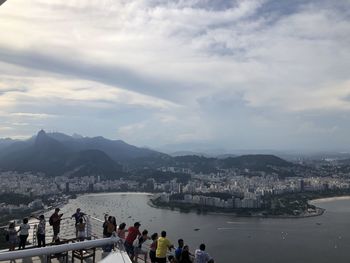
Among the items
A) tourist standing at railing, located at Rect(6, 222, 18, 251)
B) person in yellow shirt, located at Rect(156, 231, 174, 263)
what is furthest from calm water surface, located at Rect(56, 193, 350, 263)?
person in yellow shirt, located at Rect(156, 231, 174, 263)

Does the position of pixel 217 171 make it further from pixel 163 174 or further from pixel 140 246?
pixel 140 246

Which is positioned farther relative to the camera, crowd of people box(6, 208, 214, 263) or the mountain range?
the mountain range

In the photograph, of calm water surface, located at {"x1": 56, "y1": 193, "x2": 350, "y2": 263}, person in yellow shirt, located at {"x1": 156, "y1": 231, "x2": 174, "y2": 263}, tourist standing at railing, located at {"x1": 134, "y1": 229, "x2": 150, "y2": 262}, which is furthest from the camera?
calm water surface, located at {"x1": 56, "y1": 193, "x2": 350, "y2": 263}

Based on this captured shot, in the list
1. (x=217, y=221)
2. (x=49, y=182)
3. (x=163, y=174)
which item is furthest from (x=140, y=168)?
(x=217, y=221)

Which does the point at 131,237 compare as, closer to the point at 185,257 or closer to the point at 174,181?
the point at 185,257

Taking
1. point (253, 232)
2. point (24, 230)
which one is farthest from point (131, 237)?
point (253, 232)

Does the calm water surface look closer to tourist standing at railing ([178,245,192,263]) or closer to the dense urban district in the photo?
the dense urban district
